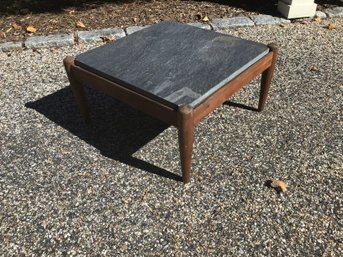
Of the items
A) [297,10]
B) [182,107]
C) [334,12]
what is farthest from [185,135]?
[334,12]

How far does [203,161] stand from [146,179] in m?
0.47

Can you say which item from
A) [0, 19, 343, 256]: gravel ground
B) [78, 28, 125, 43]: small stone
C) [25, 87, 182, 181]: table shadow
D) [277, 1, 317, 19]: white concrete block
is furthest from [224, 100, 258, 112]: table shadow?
[277, 1, 317, 19]: white concrete block

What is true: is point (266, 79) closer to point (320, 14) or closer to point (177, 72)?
point (177, 72)

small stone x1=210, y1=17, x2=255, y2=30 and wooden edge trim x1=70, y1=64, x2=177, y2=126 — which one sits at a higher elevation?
wooden edge trim x1=70, y1=64, x2=177, y2=126

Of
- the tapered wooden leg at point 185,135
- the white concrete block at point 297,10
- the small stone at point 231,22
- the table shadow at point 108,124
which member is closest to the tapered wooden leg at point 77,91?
the table shadow at point 108,124

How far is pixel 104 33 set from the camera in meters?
4.57

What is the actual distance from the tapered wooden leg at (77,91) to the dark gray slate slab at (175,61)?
0.23 ft

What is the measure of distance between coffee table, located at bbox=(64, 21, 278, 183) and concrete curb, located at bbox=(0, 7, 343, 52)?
5.45 ft

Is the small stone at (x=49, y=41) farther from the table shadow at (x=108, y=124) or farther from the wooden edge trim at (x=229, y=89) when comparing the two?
the wooden edge trim at (x=229, y=89)

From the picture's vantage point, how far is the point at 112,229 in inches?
87.5

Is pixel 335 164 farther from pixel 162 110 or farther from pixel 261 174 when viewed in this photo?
pixel 162 110

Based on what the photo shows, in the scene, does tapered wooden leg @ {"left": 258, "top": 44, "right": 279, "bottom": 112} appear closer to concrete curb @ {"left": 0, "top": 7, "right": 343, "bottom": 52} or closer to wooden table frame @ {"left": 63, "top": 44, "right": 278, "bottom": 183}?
wooden table frame @ {"left": 63, "top": 44, "right": 278, "bottom": 183}

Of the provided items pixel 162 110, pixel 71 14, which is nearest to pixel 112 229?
pixel 162 110

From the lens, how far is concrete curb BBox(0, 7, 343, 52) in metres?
4.39
